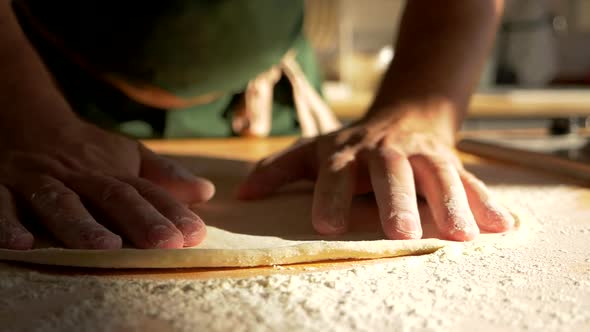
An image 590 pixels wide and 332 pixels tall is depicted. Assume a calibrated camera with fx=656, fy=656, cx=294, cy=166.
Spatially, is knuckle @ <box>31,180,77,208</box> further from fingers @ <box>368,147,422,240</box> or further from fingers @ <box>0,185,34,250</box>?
fingers @ <box>368,147,422,240</box>

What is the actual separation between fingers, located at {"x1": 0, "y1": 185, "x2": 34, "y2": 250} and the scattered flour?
3cm

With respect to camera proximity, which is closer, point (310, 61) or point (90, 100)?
point (90, 100)

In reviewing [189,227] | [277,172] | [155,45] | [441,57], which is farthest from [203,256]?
[155,45]

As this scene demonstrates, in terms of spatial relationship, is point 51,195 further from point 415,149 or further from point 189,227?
point 415,149

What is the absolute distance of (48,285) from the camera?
1.37ft

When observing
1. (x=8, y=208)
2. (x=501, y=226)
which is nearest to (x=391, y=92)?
(x=501, y=226)

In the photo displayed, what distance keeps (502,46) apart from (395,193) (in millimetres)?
2381

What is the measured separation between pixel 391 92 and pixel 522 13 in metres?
2.04

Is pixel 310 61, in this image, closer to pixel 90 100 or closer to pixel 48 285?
pixel 90 100

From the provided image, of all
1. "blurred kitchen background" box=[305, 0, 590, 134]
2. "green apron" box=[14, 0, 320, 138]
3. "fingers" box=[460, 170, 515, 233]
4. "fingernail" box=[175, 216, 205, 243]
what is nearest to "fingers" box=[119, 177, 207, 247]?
"fingernail" box=[175, 216, 205, 243]

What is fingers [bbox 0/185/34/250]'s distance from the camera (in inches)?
18.9

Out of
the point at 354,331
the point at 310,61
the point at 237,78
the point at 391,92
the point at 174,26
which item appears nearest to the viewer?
the point at 354,331

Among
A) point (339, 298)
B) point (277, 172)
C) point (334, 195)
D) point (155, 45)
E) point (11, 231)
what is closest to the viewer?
point (339, 298)

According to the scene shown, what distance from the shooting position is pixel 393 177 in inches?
23.3
